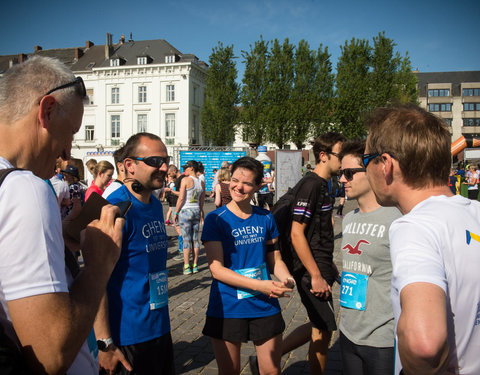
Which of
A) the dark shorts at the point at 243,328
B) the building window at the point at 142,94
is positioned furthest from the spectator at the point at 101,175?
the building window at the point at 142,94

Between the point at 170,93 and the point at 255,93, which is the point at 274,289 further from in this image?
the point at 170,93

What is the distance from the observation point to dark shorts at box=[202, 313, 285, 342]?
2.67m

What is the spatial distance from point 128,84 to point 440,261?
163 feet

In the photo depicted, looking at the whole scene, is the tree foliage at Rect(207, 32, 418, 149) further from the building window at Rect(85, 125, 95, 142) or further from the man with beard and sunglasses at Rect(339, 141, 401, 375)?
the man with beard and sunglasses at Rect(339, 141, 401, 375)

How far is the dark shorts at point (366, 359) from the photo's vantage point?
7.78 feet

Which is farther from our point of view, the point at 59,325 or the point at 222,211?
the point at 222,211

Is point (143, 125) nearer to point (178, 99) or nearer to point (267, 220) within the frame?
point (178, 99)

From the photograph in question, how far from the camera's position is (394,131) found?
A: 1.44 metres

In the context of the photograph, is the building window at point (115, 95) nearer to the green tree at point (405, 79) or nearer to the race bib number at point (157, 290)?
the green tree at point (405, 79)

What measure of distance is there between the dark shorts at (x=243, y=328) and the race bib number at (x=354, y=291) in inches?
21.2

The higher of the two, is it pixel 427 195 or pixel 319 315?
pixel 427 195

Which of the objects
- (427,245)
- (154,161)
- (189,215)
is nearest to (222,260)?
(154,161)

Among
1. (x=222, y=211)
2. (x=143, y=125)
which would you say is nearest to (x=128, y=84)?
(x=143, y=125)

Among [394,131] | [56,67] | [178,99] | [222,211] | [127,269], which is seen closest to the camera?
[56,67]
